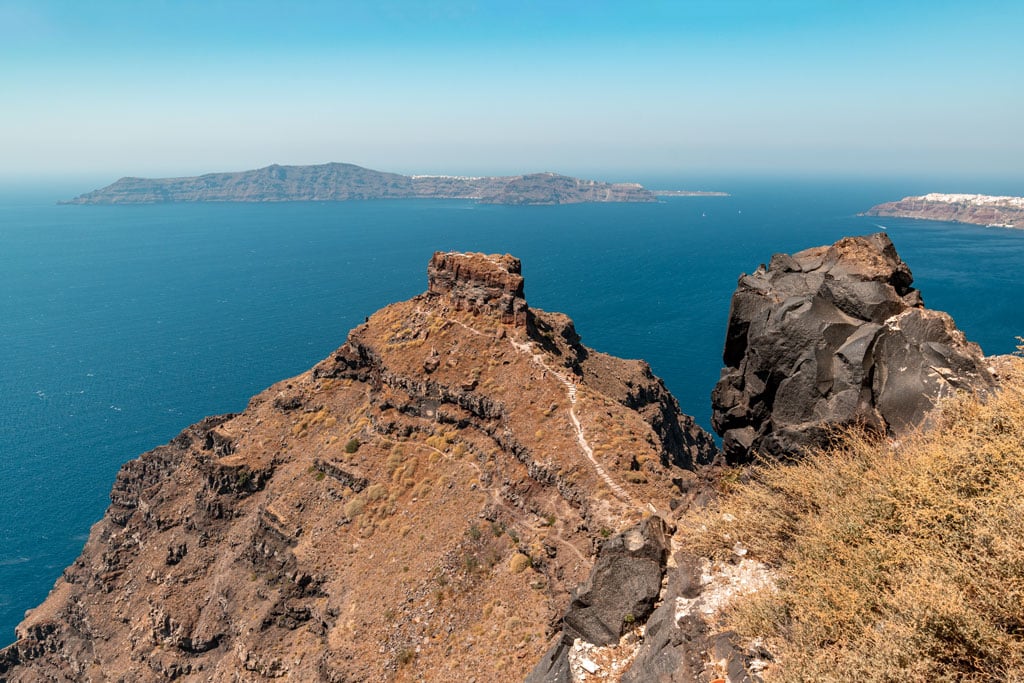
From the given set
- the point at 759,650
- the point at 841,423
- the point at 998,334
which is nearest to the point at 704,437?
the point at 841,423

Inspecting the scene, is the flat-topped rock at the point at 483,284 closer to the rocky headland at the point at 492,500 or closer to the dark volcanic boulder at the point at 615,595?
the rocky headland at the point at 492,500

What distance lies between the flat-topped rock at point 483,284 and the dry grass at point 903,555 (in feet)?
137

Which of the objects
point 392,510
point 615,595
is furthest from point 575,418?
point 615,595

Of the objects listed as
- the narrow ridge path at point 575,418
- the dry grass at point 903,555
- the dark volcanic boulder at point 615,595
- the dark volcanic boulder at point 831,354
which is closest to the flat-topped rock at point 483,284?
the narrow ridge path at point 575,418

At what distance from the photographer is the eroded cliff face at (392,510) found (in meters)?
41.8

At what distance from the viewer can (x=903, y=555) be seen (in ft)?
49.6

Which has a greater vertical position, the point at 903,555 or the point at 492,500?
the point at 903,555

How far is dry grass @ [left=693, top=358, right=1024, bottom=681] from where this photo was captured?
12.9 meters

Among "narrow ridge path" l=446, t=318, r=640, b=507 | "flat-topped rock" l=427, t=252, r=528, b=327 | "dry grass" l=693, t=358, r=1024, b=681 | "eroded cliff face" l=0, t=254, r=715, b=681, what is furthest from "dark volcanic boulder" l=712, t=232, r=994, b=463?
"flat-topped rock" l=427, t=252, r=528, b=327

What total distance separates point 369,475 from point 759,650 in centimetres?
4539

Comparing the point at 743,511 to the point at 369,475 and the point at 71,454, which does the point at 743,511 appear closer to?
the point at 369,475

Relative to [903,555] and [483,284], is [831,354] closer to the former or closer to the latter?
[903,555]

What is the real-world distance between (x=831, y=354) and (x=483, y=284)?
1717 inches

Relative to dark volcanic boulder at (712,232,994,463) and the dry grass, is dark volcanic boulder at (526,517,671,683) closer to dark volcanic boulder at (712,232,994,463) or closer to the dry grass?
the dry grass
